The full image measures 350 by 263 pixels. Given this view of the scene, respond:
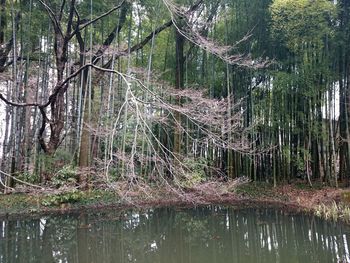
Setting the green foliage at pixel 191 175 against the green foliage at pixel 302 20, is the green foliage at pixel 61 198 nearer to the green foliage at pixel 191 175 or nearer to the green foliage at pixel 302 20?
the green foliage at pixel 191 175

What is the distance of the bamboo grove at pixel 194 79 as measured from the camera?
7559mm

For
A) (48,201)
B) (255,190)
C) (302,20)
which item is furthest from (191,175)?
(302,20)

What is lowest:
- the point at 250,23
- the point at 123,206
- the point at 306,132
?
the point at 123,206

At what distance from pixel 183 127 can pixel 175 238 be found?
9.59 feet

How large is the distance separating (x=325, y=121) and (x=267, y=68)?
2058mm

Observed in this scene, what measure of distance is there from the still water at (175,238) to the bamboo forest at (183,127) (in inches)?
1.4

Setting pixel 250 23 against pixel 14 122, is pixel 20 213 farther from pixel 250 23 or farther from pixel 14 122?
pixel 250 23

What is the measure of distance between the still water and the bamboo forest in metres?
0.04

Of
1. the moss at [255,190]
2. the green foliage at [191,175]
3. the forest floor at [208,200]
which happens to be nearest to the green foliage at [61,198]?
the forest floor at [208,200]

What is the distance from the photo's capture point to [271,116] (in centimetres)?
909

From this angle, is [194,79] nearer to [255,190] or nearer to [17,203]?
[255,190]

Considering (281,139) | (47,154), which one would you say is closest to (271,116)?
(281,139)

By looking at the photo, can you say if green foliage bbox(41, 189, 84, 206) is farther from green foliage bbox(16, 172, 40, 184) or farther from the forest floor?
green foliage bbox(16, 172, 40, 184)

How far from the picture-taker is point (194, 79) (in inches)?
391
